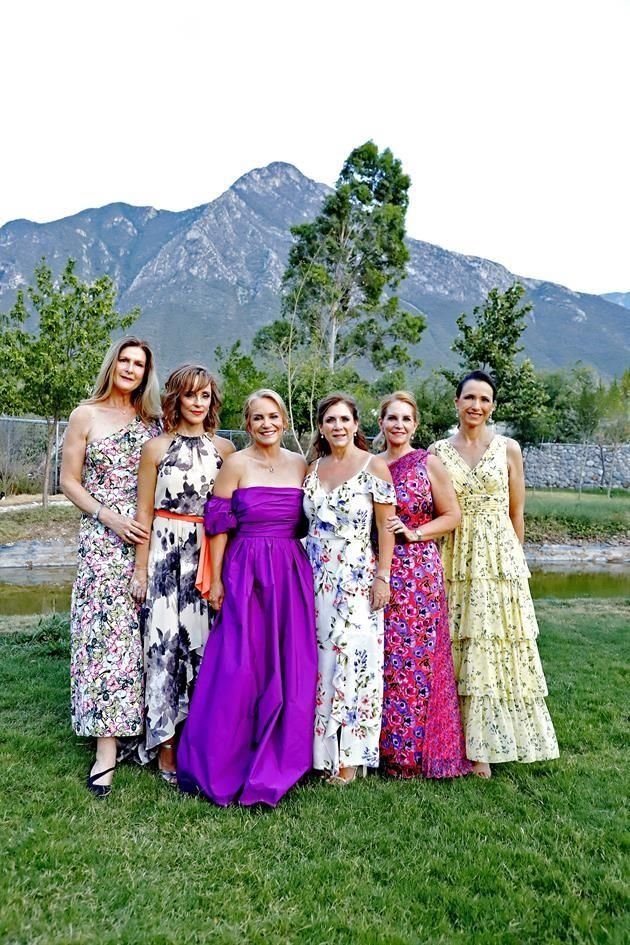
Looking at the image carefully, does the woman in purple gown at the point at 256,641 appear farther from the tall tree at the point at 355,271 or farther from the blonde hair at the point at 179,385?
the tall tree at the point at 355,271

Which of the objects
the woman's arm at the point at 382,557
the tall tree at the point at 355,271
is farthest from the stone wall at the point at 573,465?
the woman's arm at the point at 382,557

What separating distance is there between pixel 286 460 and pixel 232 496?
43cm

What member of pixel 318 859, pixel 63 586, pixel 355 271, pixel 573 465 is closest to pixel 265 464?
pixel 318 859

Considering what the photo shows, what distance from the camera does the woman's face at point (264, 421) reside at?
3.94 metres

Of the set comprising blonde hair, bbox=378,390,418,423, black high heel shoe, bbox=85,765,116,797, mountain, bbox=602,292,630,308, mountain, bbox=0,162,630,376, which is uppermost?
mountain, bbox=602,292,630,308

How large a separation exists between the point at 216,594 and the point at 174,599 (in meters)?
0.25

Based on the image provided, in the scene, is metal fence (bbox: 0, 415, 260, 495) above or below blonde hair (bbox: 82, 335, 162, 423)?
below

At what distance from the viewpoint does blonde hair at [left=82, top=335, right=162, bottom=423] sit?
13.0 ft

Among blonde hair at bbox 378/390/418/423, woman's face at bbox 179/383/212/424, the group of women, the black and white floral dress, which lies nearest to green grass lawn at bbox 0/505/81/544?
the group of women

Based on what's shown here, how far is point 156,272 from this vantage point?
98.4 meters

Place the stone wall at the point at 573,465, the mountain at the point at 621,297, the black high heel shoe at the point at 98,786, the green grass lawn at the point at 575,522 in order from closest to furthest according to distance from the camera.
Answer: the black high heel shoe at the point at 98,786 < the green grass lawn at the point at 575,522 < the stone wall at the point at 573,465 < the mountain at the point at 621,297

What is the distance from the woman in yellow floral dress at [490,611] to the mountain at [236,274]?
57.3 meters

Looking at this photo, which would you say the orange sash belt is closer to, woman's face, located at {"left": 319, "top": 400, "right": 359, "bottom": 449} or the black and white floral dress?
the black and white floral dress

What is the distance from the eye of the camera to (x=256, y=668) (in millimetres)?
3748
